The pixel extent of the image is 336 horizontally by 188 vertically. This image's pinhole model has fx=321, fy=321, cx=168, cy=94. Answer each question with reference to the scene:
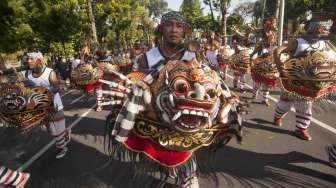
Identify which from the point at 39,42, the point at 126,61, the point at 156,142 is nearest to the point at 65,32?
the point at 39,42

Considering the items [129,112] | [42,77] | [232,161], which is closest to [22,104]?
[42,77]

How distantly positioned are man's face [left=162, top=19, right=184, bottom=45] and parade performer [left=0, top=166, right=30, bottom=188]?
262cm

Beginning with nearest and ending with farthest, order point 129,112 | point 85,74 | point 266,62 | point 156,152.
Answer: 1. point 129,112
2. point 156,152
3. point 266,62
4. point 85,74

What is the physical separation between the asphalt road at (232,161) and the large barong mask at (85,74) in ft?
7.20

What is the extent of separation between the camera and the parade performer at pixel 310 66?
4379mm

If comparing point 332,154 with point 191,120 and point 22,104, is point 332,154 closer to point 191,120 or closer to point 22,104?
point 191,120

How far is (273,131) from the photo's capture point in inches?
261

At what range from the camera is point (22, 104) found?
15.0ft

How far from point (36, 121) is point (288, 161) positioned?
3.91 metres

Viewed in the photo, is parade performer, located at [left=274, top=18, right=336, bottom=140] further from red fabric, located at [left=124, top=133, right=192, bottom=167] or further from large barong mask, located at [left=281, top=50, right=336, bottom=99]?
red fabric, located at [left=124, top=133, right=192, bottom=167]

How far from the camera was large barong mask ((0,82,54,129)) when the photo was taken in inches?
179

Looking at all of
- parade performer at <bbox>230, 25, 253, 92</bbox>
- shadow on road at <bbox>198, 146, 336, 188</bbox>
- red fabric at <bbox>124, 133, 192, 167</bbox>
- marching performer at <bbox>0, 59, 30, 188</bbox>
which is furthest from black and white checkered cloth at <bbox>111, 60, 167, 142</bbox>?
parade performer at <bbox>230, 25, 253, 92</bbox>

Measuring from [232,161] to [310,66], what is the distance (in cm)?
185

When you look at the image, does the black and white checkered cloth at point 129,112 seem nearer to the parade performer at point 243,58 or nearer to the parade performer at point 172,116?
the parade performer at point 172,116
